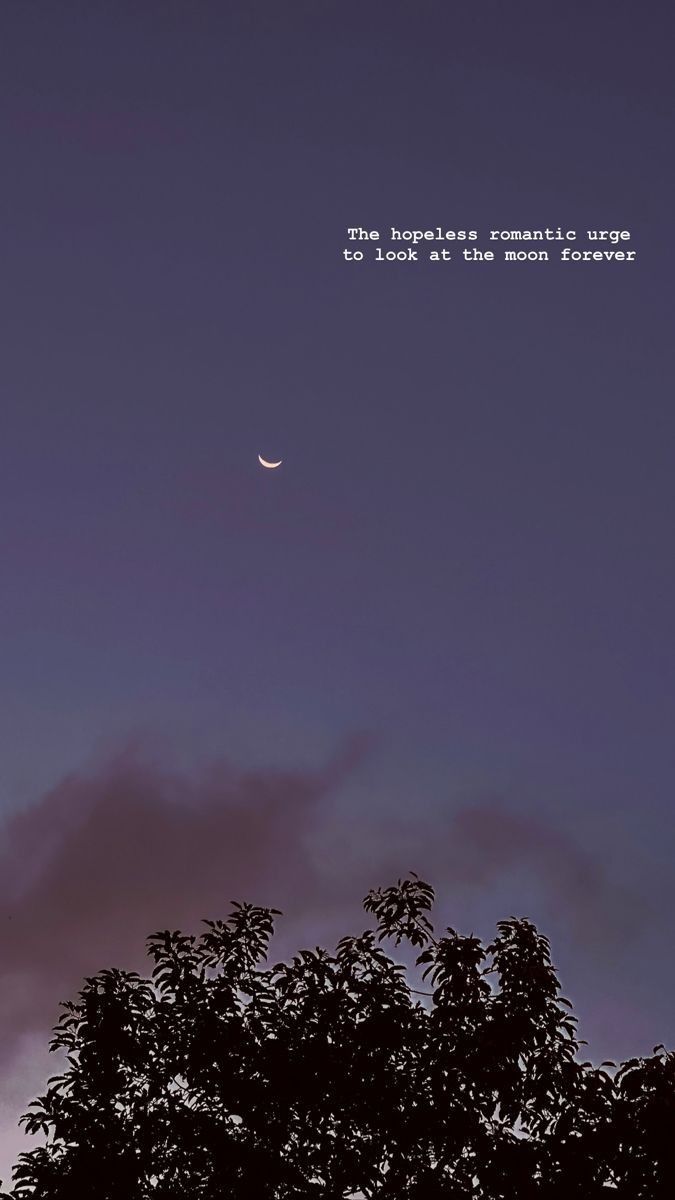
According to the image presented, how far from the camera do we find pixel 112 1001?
16.5 meters

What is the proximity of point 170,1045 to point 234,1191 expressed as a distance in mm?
2107

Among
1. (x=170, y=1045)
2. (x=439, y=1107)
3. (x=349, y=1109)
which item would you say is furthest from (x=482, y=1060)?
(x=170, y=1045)

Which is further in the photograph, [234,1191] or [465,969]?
[465,969]

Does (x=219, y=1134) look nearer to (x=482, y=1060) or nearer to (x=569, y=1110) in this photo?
(x=482, y=1060)

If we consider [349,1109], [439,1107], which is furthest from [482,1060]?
[349,1109]

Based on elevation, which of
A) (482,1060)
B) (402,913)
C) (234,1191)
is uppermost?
(402,913)

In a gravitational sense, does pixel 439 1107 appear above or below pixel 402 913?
below

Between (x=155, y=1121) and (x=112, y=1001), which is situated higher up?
(x=112, y=1001)

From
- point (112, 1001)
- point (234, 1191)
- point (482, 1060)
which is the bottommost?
point (234, 1191)

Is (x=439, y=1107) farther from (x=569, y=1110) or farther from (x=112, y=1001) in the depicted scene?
(x=112, y=1001)

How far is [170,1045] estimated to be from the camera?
16.2 meters

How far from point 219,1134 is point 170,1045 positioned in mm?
1449

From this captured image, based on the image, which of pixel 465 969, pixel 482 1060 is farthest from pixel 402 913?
pixel 482 1060

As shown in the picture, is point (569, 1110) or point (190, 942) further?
point (190, 942)
